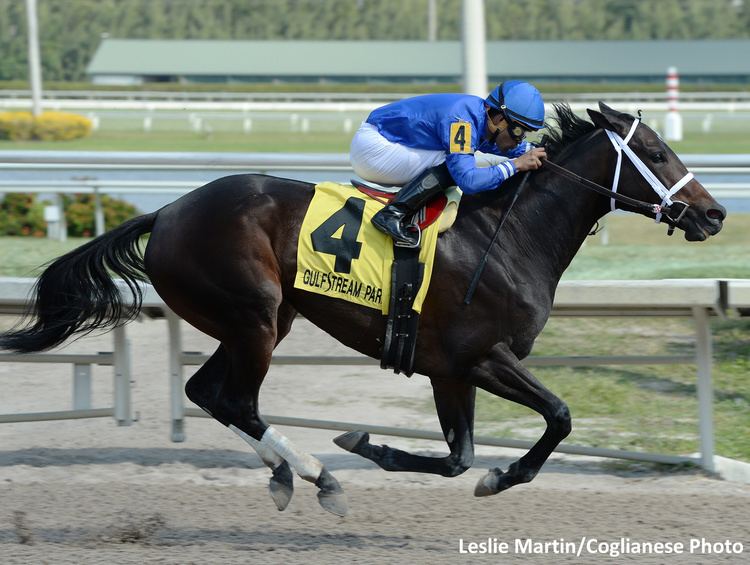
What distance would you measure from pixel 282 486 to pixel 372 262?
0.93m

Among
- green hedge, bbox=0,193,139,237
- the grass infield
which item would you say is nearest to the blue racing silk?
the grass infield

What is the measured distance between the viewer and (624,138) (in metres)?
4.46

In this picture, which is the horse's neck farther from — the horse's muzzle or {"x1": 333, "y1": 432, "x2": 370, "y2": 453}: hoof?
{"x1": 333, "y1": 432, "x2": 370, "y2": 453}: hoof

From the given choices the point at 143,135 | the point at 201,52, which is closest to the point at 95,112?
the point at 143,135

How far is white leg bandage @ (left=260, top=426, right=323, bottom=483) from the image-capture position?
177 inches

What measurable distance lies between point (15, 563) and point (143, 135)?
21.7 meters

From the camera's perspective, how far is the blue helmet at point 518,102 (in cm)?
438

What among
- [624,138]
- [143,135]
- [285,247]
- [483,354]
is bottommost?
[143,135]

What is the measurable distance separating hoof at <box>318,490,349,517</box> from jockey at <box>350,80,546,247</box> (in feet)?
3.27

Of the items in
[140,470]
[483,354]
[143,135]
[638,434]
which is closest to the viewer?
[483,354]

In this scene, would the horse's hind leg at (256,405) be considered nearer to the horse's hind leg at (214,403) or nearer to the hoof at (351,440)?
the horse's hind leg at (214,403)

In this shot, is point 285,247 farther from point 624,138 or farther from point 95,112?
point 95,112

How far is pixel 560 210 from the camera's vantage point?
14.8 ft

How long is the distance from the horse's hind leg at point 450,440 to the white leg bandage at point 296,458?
0.88 ft
